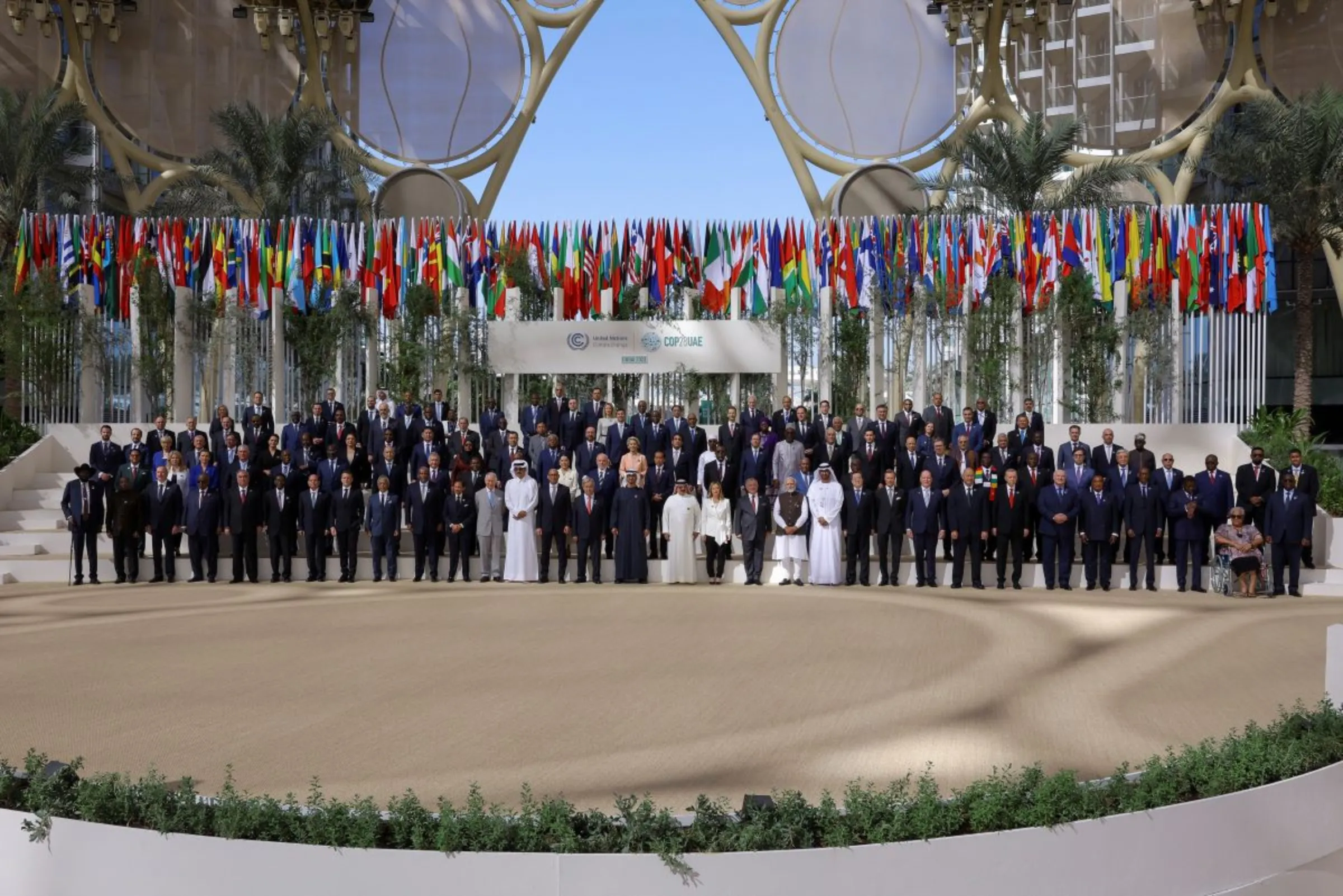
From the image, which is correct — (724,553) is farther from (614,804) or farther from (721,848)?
(721,848)

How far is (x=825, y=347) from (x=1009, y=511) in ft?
25.2

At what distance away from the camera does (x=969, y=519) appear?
15.1 metres

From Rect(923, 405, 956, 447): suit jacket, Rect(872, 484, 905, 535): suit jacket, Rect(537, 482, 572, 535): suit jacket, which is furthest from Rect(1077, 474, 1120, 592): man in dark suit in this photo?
Rect(537, 482, 572, 535): suit jacket

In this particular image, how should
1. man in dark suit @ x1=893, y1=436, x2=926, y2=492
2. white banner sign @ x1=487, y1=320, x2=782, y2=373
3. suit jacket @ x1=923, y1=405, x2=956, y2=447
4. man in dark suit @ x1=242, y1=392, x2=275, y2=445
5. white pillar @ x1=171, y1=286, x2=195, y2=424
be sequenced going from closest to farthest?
man in dark suit @ x1=893, y1=436, x2=926, y2=492 < suit jacket @ x1=923, y1=405, x2=956, y2=447 < man in dark suit @ x1=242, y1=392, x2=275, y2=445 < white banner sign @ x1=487, y1=320, x2=782, y2=373 < white pillar @ x1=171, y1=286, x2=195, y2=424

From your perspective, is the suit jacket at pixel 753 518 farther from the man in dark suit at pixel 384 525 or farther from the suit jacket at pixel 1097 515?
the man in dark suit at pixel 384 525

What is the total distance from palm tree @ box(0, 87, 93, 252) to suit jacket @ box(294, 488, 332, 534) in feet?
41.8

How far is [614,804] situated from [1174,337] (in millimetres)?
17905

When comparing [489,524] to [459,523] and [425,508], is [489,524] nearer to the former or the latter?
[459,523]

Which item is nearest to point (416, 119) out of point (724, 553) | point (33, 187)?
point (33, 187)

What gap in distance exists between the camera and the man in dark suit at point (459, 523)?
618 inches

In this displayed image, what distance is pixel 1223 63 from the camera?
106 ft

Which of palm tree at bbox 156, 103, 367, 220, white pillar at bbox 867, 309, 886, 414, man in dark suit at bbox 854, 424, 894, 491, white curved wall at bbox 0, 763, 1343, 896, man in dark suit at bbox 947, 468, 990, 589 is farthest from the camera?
palm tree at bbox 156, 103, 367, 220

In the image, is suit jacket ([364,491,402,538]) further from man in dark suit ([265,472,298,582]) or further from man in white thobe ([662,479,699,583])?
man in white thobe ([662,479,699,583])

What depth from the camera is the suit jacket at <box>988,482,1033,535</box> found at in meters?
15.1
